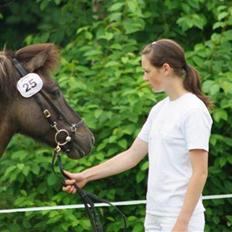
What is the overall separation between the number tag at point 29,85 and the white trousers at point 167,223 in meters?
0.80

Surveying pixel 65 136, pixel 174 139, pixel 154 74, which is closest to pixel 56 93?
pixel 65 136

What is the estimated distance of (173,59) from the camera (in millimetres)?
3570

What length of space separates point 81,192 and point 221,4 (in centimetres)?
283

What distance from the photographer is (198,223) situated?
354cm

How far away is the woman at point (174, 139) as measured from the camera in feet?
11.3

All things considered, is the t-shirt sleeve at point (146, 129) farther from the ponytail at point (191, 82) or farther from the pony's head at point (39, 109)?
the pony's head at point (39, 109)

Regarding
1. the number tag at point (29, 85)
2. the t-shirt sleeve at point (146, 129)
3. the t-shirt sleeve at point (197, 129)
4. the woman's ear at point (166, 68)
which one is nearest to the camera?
the t-shirt sleeve at point (197, 129)

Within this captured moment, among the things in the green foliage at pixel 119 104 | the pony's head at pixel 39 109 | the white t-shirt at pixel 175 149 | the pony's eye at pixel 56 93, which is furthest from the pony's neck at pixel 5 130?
the green foliage at pixel 119 104

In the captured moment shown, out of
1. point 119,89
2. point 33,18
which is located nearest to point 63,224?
point 119,89

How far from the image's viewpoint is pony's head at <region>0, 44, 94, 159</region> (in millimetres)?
3910

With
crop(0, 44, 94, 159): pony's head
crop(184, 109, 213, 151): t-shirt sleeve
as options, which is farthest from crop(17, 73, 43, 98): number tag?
crop(184, 109, 213, 151): t-shirt sleeve

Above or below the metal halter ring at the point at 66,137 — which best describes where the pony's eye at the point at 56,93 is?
above

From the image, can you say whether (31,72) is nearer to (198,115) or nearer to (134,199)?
(198,115)

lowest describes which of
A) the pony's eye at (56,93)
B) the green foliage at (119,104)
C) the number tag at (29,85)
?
the green foliage at (119,104)
